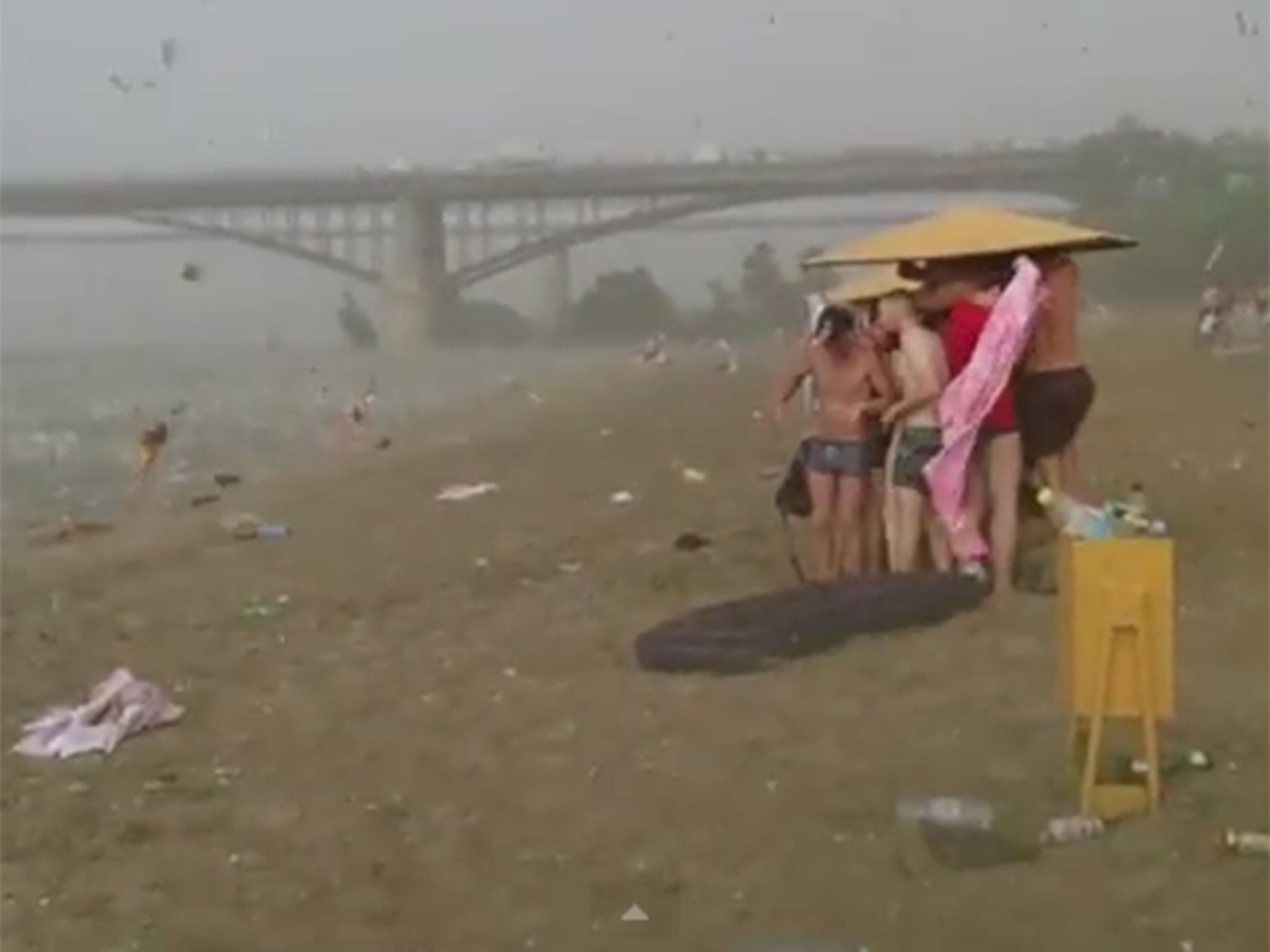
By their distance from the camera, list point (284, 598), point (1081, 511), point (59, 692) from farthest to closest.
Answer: point (284, 598), point (59, 692), point (1081, 511)

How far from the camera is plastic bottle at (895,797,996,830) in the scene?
18.5 feet

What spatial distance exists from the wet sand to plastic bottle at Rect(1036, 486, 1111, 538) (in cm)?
33

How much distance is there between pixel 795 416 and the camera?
18.4m

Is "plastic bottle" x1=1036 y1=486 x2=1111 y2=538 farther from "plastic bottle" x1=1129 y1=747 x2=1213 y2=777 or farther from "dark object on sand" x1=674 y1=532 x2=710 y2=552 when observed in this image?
"dark object on sand" x1=674 y1=532 x2=710 y2=552

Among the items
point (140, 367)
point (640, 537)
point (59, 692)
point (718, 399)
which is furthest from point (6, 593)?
point (140, 367)

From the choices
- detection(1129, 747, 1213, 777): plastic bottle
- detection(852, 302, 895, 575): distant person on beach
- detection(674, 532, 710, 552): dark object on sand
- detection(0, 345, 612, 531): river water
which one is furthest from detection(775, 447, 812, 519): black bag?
detection(0, 345, 612, 531): river water

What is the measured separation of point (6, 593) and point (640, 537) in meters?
3.19

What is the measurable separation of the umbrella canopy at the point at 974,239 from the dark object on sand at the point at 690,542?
1.98 metres

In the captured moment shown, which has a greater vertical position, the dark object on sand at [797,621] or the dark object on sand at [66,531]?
the dark object on sand at [797,621]

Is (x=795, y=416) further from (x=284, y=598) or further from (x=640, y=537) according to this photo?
(x=284, y=598)

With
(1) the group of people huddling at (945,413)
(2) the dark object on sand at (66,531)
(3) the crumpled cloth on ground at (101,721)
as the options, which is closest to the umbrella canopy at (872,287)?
(1) the group of people huddling at (945,413)

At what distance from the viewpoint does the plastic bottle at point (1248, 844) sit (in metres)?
5.40

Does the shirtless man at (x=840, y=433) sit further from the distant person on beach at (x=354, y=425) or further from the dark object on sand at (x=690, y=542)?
the distant person on beach at (x=354, y=425)

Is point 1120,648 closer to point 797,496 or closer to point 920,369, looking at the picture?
point 920,369
